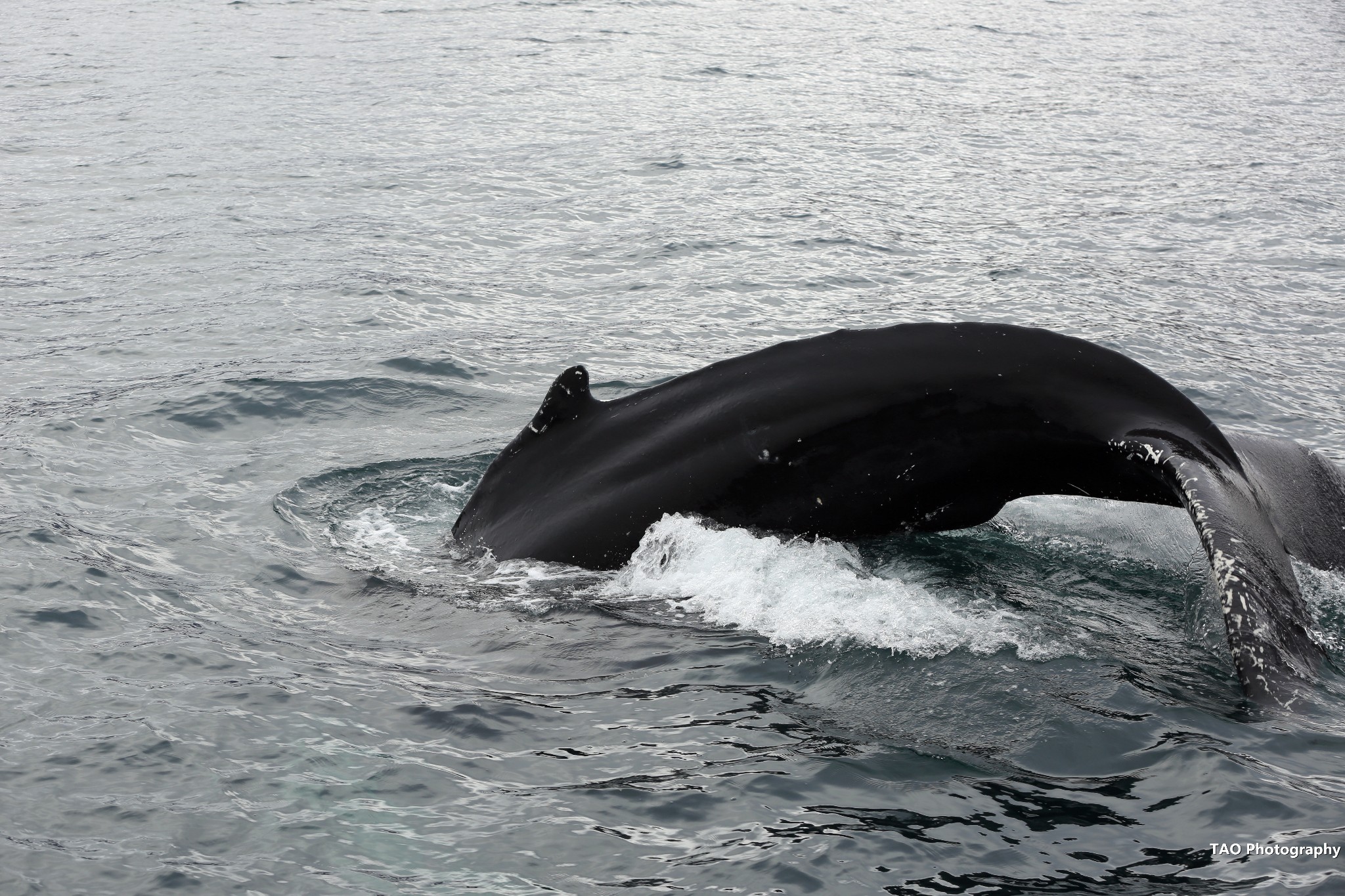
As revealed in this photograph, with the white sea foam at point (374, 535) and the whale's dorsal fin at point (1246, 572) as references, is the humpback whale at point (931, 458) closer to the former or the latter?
the whale's dorsal fin at point (1246, 572)

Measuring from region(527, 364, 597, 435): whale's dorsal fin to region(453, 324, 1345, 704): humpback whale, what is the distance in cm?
1

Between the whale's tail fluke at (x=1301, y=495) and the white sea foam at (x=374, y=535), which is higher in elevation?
the whale's tail fluke at (x=1301, y=495)

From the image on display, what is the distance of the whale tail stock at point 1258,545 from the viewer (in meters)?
5.53

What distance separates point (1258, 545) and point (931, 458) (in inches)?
60.8

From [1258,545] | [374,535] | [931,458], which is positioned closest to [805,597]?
[931,458]

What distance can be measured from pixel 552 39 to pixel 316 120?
12058 millimetres

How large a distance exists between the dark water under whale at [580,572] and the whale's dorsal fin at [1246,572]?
1.76ft

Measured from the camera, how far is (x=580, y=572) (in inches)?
302

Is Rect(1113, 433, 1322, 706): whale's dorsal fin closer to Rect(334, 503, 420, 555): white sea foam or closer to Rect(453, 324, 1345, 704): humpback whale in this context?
Rect(453, 324, 1345, 704): humpback whale

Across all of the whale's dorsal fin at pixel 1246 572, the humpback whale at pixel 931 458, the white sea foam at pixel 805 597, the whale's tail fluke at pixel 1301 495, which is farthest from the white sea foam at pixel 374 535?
the whale's tail fluke at pixel 1301 495

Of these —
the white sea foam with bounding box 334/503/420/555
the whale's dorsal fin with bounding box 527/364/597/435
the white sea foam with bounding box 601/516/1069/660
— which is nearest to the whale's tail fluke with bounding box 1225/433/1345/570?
the white sea foam with bounding box 601/516/1069/660

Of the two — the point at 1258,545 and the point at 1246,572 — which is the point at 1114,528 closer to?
the point at 1258,545

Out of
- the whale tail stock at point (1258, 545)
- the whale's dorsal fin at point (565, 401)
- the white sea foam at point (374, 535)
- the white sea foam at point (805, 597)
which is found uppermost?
the whale's dorsal fin at point (565, 401)

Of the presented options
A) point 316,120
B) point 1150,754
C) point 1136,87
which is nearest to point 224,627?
point 1150,754
